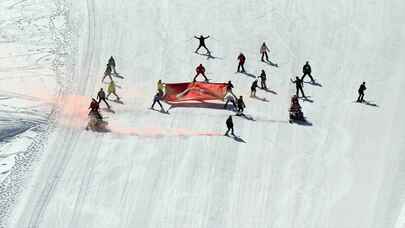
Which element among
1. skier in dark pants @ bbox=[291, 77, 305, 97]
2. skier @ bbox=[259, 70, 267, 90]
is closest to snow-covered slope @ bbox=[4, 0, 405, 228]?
skier @ bbox=[259, 70, 267, 90]

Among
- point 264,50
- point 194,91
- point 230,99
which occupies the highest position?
point 264,50

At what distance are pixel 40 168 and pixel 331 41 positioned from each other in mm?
16854

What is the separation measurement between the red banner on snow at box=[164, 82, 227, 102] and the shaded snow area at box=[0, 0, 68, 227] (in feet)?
16.9

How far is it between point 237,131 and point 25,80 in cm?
1029

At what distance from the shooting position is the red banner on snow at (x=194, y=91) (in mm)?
38750

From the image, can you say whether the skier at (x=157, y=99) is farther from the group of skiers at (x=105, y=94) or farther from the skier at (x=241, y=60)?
the skier at (x=241, y=60)

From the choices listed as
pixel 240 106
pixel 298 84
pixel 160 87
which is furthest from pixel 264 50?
pixel 160 87

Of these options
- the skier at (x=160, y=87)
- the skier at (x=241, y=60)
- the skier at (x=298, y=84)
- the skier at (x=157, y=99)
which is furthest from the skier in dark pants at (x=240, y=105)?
the skier at (x=241, y=60)

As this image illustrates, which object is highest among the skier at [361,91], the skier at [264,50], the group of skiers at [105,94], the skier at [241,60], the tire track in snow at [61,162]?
the skier at [264,50]

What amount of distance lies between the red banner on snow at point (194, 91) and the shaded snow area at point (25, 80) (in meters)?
5.15

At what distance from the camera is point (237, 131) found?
3675 cm

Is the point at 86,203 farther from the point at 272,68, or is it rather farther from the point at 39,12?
the point at 39,12

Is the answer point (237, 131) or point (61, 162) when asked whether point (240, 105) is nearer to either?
point (237, 131)

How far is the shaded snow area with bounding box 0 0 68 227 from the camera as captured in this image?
3450 cm
